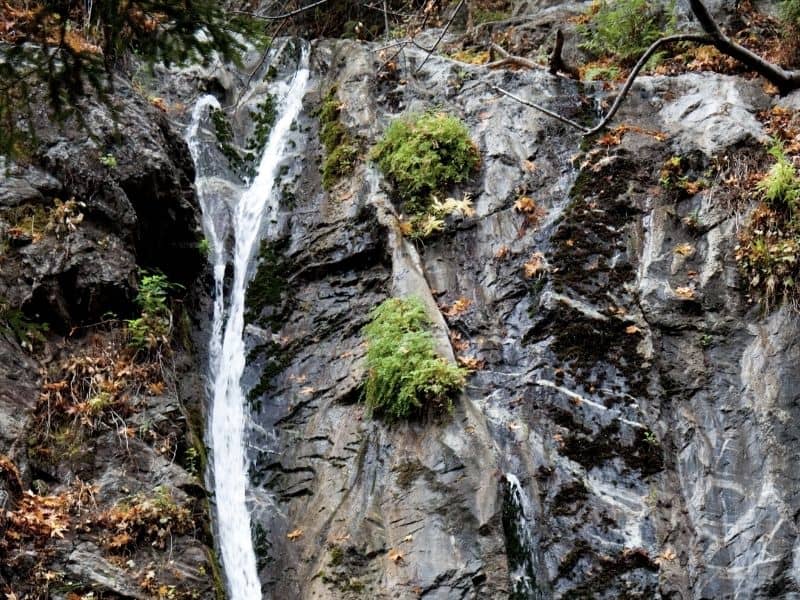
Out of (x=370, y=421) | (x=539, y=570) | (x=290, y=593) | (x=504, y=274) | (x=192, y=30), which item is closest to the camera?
(x=192, y=30)

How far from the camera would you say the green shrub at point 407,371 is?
6980 mm

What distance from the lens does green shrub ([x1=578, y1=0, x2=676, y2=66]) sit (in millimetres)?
11008

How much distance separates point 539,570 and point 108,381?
4.81 meters

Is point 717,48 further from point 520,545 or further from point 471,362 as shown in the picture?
point 520,545

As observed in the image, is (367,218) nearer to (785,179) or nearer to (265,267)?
(265,267)

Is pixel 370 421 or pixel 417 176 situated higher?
pixel 417 176

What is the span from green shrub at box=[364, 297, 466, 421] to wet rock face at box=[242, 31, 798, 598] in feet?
0.79

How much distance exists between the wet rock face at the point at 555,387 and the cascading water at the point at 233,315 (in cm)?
24

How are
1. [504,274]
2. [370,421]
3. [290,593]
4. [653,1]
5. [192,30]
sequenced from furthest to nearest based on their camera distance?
[653,1] → [504,274] → [370,421] → [290,593] → [192,30]

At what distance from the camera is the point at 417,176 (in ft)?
30.6

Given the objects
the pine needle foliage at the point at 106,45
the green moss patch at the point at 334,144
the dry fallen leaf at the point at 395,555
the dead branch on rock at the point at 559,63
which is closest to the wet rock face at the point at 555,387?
the dry fallen leaf at the point at 395,555

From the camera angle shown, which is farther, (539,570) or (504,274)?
(504,274)

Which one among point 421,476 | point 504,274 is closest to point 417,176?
point 504,274

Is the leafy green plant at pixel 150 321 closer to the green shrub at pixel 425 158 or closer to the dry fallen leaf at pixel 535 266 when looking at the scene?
the green shrub at pixel 425 158
